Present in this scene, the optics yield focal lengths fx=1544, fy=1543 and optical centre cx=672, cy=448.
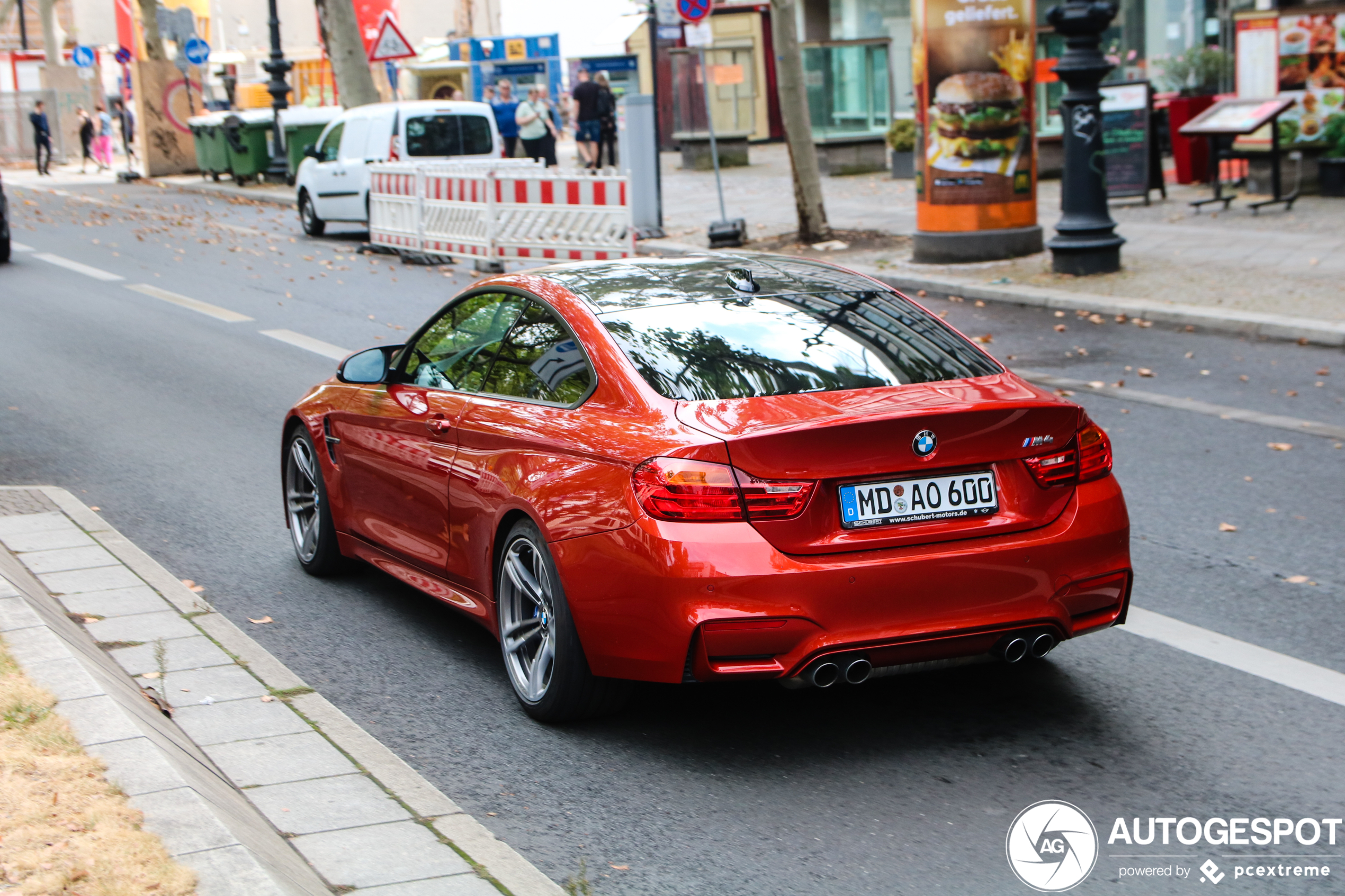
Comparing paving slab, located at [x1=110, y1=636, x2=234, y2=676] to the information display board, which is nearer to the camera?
paving slab, located at [x1=110, y1=636, x2=234, y2=676]

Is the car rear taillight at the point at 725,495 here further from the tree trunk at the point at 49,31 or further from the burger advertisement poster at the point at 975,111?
the tree trunk at the point at 49,31

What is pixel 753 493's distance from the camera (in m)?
4.18

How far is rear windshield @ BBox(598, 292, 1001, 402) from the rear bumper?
0.53 m

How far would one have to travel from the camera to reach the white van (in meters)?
22.6

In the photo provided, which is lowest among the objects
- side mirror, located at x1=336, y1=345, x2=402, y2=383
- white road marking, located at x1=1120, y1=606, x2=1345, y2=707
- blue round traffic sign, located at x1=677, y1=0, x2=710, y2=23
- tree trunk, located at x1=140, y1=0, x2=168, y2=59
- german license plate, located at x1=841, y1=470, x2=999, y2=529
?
white road marking, located at x1=1120, y1=606, x2=1345, y2=707

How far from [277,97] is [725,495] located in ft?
115

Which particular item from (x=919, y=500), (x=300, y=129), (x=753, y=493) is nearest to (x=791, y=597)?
(x=753, y=493)

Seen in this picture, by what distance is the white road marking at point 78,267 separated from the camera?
59.4 ft

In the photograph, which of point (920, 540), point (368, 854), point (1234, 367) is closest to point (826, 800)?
point (920, 540)

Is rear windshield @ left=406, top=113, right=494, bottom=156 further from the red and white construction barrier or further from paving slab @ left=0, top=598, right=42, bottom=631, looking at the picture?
paving slab @ left=0, top=598, right=42, bottom=631

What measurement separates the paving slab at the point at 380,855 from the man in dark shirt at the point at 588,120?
2660 centimetres

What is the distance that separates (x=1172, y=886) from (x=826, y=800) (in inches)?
36.9

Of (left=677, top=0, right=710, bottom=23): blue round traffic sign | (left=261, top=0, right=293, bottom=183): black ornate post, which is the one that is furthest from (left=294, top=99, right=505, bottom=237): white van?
(left=261, top=0, right=293, bottom=183): black ornate post

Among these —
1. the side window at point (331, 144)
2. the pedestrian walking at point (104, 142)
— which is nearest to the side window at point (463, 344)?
the side window at point (331, 144)
